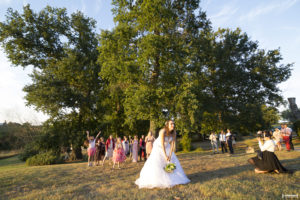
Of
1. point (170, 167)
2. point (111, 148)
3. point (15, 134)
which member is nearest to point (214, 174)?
point (170, 167)

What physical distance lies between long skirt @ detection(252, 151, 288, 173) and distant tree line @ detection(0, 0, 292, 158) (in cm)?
777

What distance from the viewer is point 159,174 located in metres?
6.34

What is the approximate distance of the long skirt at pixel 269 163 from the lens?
748 cm

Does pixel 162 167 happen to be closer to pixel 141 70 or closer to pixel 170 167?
pixel 170 167

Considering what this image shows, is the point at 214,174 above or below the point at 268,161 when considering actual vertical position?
below

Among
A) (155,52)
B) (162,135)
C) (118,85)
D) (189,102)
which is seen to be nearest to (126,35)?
(155,52)

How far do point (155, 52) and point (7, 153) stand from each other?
45.0 meters

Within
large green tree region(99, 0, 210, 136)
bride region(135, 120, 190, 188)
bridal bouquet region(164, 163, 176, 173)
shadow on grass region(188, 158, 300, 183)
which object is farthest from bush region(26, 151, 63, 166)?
bridal bouquet region(164, 163, 176, 173)

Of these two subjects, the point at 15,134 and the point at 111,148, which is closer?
the point at 111,148

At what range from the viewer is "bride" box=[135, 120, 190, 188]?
621 centimetres

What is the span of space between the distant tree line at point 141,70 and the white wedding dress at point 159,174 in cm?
889

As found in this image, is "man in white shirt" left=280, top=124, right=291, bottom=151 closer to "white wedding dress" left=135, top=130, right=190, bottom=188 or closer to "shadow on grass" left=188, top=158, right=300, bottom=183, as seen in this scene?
"shadow on grass" left=188, top=158, right=300, bottom=183

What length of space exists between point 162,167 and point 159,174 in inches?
11.0

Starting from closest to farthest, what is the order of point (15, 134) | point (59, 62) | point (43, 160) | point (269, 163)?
point (269, 163) < point (43, 160) < point (59, 62) < point (15, 134)
